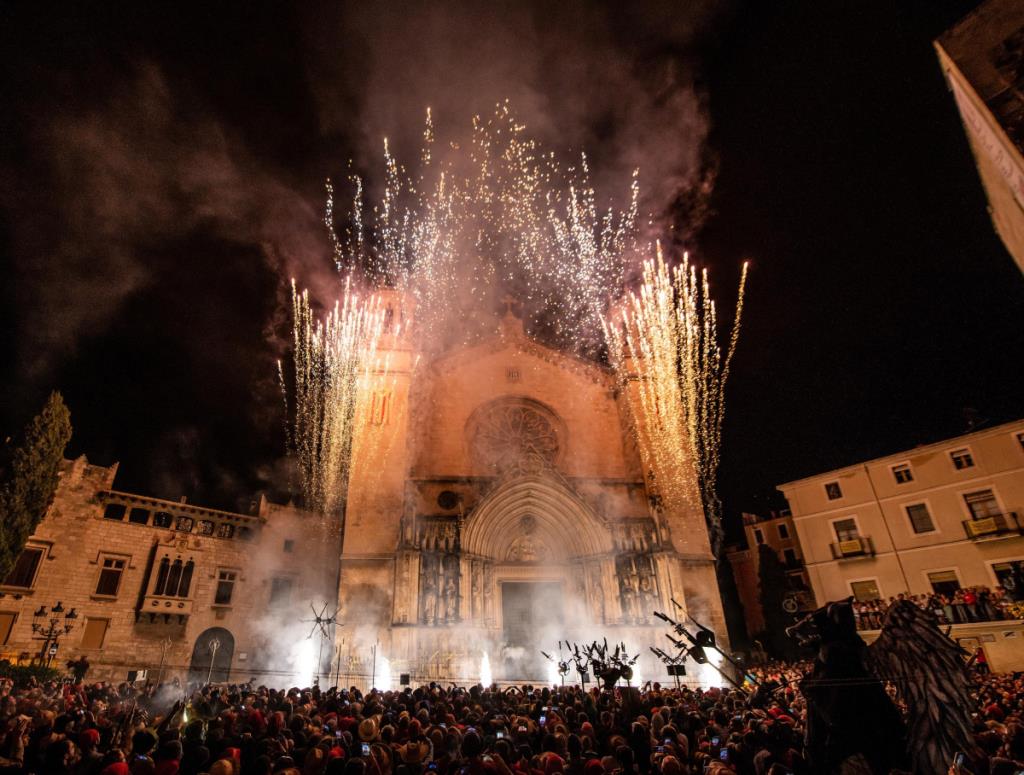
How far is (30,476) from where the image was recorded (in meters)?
18.2

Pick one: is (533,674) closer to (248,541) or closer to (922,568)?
(248,541)

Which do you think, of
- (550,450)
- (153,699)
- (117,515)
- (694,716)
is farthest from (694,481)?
(117,515)

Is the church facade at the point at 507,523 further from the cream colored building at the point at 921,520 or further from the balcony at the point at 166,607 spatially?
the cream colored building at the point at 921,520

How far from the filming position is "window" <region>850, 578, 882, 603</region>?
23.0m

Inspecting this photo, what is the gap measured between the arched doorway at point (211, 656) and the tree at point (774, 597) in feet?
90.7

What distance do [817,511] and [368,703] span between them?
81.3 feet

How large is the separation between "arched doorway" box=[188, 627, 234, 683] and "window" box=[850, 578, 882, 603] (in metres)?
27.9

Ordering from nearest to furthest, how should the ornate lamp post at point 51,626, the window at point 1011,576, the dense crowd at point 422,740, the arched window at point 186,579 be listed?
1. the dense crowd at point 422,740
2. the window at point 1011,576
3. the ornate lamp post at point 51,626
4. the arched window at point 186,579

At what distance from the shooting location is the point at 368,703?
27.8ft

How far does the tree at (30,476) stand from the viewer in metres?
17.3

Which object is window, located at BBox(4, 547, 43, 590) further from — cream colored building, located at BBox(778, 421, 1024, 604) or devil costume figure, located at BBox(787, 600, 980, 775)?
cream colored building, located at BBox(778, 421, 1024, 604)

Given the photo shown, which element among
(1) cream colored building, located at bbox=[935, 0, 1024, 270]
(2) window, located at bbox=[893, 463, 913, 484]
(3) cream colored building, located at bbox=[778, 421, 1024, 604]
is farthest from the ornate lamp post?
(2) window, located at bbox=[893, 463, 913, 484]

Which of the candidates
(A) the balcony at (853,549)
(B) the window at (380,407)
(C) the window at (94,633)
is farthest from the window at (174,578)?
(A) the balcony at (853,549)

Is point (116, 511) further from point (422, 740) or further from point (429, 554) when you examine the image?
point (422, 740)
